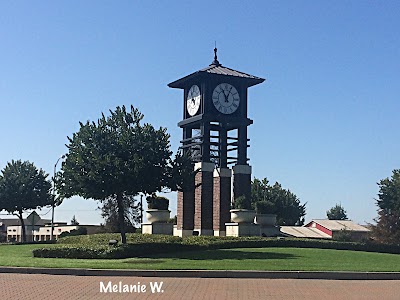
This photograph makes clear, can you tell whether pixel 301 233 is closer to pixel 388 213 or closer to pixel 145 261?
pixel 388 213

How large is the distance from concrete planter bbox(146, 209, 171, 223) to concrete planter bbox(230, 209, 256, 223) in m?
4.18

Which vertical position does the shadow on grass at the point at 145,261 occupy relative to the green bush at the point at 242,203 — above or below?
below

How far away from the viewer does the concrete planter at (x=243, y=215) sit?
129ft

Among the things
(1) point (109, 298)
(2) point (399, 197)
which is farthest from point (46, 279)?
(2) point (399, 197)

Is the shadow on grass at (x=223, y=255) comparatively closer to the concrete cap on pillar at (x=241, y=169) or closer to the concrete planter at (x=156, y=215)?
the concrete planter at (x=156, y=215)

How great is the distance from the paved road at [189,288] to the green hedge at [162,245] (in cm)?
626

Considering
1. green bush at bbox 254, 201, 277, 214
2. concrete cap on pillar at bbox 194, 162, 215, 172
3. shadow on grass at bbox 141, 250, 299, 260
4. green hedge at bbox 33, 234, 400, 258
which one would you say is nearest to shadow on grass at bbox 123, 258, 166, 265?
shadow on grass at bbox 141, 250, 299, 260

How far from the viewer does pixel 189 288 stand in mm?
16844

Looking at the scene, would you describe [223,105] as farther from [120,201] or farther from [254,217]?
[120,201]

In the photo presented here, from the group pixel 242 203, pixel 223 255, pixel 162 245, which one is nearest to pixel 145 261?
pixel 223 255

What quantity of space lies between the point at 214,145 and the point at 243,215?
6569 millimetres

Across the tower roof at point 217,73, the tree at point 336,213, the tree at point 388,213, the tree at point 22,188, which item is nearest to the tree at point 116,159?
the tower roof at point 217,73

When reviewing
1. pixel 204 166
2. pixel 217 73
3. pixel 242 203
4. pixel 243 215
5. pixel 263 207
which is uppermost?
pixel 217 73

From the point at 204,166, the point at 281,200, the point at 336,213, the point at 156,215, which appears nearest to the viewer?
the point at 156,215
